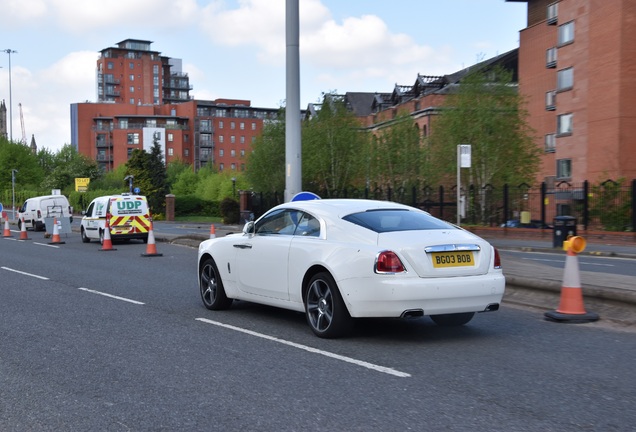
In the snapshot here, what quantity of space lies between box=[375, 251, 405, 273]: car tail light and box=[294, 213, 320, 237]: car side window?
3.60ft

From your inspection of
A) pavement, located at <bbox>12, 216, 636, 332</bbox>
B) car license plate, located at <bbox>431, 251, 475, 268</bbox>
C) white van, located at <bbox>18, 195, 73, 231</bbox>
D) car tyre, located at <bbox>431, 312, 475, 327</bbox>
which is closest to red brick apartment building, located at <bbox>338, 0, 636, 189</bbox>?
white van, located at <bbox>18, 195, 73, 231</bbox>

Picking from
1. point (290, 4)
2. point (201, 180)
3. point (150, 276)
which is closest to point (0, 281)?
point (150, 276)

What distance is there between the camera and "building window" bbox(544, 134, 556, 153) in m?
54.0

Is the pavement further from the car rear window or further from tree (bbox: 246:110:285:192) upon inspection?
tree (bbox: 246:110:285:192)

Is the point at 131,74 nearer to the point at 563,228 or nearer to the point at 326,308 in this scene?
the point at 563,228

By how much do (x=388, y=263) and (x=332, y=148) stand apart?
49.3m

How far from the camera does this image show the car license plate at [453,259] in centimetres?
734

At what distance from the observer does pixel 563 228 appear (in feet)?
75.6

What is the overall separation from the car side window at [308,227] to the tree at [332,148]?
154ft

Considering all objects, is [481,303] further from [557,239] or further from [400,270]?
[557,239]

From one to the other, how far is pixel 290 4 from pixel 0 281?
8.46 meters

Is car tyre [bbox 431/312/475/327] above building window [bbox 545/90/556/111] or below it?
below

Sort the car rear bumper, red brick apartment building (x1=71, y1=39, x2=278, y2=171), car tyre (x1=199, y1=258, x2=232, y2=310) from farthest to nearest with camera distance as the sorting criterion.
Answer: red brick apartment building (x1=71, y1=39, x2=278, y2=171)
car tyre (x1=199, y1=258, x2=232, y2=310)
the car rear bumper

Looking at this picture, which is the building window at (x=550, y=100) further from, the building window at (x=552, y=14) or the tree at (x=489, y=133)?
the tree at (x=489, y=133)
